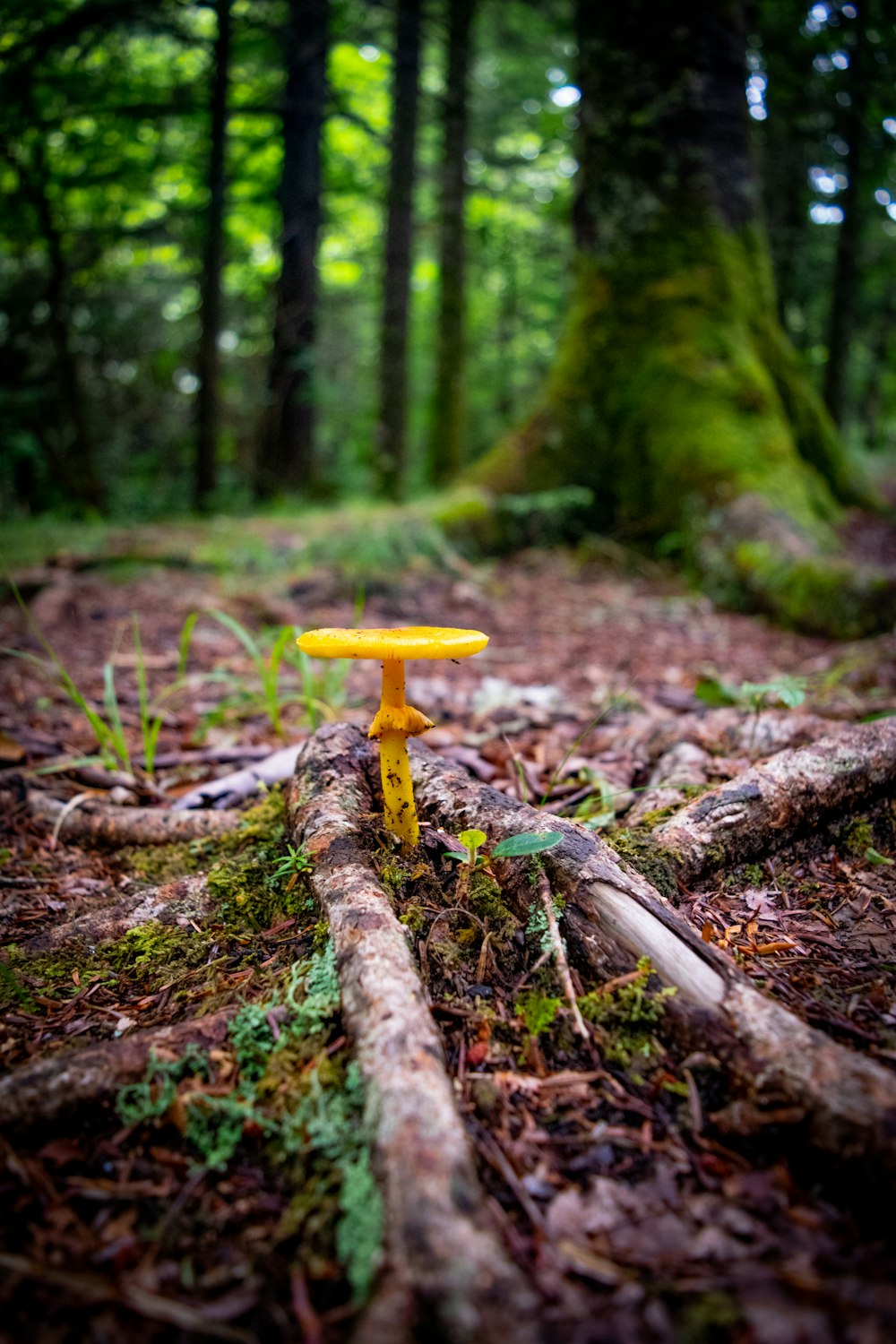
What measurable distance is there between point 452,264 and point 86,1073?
439 inches

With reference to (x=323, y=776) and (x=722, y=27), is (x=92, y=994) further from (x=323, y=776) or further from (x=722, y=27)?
(x=722, y=27)

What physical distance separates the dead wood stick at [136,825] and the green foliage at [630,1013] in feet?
3.94

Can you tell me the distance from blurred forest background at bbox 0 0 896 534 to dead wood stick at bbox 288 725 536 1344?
5.20m

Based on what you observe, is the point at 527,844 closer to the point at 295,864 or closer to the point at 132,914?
the point at 295,864

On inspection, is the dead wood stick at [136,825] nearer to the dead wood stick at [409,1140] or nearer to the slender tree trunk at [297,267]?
the dead wood stick at [409,1140]

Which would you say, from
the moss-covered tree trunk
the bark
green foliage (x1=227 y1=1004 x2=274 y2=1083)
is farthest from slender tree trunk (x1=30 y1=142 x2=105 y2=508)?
green foliage (x1=227 y1=1004 x2=274 y2=1083)

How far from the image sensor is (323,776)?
1.88 meters

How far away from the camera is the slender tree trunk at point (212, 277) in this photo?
7.32m

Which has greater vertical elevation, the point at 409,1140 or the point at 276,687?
the point at 276,687

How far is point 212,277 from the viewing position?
307 inches

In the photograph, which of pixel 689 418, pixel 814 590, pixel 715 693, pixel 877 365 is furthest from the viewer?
pixel 877 365

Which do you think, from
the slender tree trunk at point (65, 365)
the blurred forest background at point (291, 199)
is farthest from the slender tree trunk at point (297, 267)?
the slender tree trunk at point (65, 365)

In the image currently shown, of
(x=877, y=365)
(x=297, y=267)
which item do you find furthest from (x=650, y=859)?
(x=877, y=365)

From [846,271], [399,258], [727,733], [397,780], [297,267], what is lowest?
[727,733]
